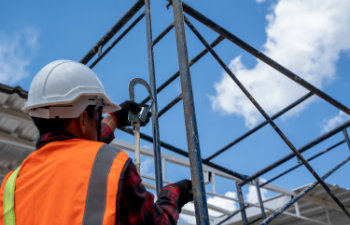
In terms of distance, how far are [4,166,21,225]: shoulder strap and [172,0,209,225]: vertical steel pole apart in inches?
38.5

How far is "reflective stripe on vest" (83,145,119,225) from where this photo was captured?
52.8 inches

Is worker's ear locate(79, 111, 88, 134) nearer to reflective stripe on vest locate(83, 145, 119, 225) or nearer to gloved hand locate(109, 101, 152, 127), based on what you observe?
reflective stripe on vest locate(83, 145, 119, 225)

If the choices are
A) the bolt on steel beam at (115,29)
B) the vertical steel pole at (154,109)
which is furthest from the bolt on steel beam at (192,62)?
the vertical steel pole at (154,109)

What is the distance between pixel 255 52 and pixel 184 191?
2311 millimetres

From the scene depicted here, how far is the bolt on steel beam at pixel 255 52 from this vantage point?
3.53 meters

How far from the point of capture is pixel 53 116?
5.66 ft

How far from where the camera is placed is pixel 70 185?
1.42 meters

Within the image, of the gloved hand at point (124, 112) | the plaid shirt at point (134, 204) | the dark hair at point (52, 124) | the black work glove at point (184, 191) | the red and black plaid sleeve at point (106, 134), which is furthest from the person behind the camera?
the gloved hand at point (124, 112)

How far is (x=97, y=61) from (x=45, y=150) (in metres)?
2.66

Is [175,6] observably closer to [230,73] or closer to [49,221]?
[230,73]

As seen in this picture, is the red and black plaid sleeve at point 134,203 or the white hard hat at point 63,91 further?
the white hard hat at point 63,91

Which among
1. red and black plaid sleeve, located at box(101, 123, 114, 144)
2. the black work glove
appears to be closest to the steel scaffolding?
the black work glove

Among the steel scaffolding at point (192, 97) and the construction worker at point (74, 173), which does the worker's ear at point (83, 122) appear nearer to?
the construction worker at point (74, 173)

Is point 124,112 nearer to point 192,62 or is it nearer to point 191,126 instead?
point 191,126
